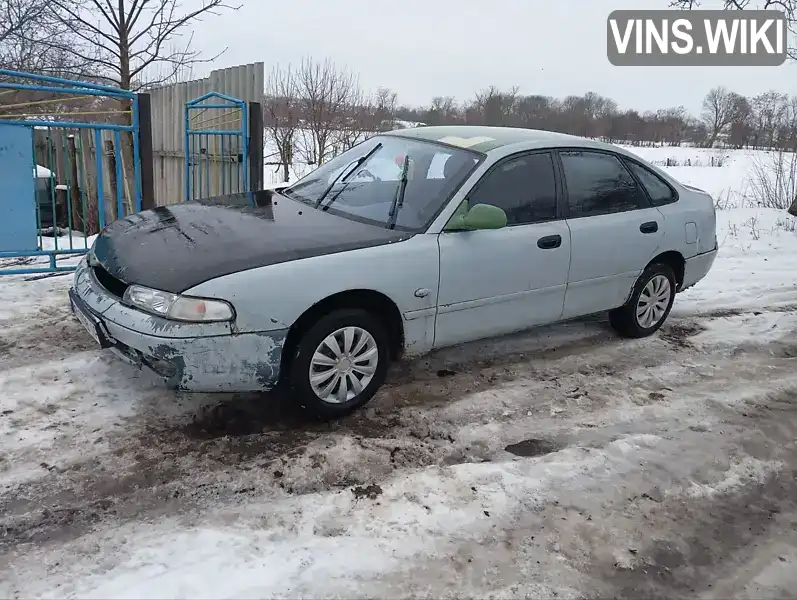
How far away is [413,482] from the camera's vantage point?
3.22 m

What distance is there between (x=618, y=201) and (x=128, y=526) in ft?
13.5

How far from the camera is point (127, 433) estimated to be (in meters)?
3.54

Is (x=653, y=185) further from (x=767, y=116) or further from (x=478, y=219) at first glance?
(x=767, y=116)

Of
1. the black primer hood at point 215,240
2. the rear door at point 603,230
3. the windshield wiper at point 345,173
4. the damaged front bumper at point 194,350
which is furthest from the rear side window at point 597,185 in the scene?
the damaged front bumper at point 194,350

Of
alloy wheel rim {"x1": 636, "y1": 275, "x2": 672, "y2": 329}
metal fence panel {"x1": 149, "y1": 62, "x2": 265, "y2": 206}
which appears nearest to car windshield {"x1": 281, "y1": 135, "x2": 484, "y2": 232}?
alloy wheel rim {"x1": 636, "y1": 275, "x2": 672, "y2": 329}

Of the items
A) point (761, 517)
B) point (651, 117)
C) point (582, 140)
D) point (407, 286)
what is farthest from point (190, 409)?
point (651, 117)

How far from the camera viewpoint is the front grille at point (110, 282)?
3.56 metres

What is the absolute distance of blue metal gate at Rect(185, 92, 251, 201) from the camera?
7.69 meters

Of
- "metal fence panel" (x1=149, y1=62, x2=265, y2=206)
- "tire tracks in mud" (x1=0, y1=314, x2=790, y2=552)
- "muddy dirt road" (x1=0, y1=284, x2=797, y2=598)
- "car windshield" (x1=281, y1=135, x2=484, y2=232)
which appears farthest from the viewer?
"metal fence panel" (x1=149, y1=62, x2=265, y2=206)

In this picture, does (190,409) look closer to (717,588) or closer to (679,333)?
(717,588)

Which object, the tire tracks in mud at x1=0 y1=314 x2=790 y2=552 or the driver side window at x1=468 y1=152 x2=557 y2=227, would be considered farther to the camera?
the driver side window at x1=468 y1=152 x2=557 y2=227

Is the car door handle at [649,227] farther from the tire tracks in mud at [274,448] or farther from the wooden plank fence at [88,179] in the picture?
the wooden plank fence at [88,179]

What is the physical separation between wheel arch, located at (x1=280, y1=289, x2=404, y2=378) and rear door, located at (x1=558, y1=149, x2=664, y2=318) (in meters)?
1.51

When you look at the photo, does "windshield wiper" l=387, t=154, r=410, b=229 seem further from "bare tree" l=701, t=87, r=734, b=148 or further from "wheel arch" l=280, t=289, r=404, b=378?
"bare tree" l=701, t=87, r=734, b=148
